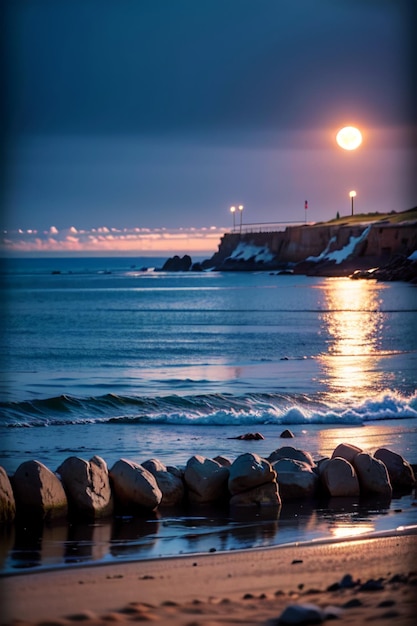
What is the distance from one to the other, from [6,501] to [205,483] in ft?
4.96

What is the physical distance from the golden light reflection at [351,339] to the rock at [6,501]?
9248 millimetres

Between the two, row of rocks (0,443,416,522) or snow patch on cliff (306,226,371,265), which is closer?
row of rocks (0,443,416,522)

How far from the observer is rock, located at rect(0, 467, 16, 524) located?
641 centimetres

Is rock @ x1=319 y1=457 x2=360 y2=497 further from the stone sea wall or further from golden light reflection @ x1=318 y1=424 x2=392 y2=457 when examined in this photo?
the stone sea wall

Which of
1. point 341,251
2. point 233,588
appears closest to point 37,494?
point 233,588

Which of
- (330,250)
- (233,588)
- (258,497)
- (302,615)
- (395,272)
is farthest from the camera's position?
(330,250)

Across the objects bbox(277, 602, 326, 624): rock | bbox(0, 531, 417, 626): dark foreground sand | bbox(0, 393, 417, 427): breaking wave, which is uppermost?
bbox(0, 393, 417, 427): breaking wave

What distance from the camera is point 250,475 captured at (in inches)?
283

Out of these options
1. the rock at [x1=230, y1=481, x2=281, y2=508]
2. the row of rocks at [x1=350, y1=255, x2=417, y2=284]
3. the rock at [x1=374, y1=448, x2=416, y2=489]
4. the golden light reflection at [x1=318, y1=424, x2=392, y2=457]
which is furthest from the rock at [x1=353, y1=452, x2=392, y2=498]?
the row of rocks at [x1=350, y1=255, x2=417, y2=284]

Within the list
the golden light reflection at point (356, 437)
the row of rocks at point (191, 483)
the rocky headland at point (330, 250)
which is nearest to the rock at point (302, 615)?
the row of rocks at point (191, 483)

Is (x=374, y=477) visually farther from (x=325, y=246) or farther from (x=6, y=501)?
(x=325, y=246)

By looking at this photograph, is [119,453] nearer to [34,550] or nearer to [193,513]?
[193,513]

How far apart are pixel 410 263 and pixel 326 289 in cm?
655

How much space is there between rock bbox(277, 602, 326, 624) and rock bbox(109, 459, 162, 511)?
3.33 m
